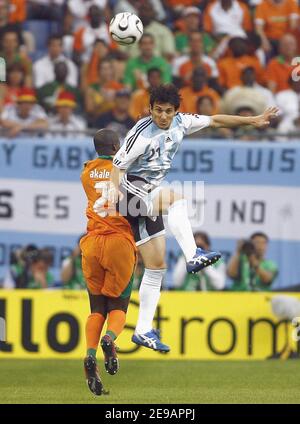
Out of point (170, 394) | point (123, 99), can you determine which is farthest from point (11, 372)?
point (123, 99)

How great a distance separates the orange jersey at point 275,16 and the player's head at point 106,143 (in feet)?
31.6

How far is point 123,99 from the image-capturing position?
1759 centimetres

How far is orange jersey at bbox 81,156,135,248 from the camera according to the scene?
36.1ft

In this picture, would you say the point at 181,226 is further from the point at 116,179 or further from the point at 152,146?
the point at 116,179

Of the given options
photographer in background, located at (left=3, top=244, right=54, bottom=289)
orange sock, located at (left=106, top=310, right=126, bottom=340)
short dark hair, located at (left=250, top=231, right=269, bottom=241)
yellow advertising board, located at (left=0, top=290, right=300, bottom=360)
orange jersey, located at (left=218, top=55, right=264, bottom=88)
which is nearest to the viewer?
orange sock, located at (left=106, top=310, right=126, bottom=340)

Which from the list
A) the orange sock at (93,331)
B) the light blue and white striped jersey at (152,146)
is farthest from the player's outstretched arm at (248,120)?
the orange sock at (93,331)

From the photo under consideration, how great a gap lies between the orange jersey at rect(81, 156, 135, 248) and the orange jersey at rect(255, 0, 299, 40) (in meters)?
9.73

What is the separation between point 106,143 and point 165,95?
71 centimetres

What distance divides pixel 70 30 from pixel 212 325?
6264mm

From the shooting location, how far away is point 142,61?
19.0 m

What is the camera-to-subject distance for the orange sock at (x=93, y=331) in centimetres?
1100

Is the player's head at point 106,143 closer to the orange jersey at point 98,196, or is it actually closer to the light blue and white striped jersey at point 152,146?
the orange jersey at point 98,196

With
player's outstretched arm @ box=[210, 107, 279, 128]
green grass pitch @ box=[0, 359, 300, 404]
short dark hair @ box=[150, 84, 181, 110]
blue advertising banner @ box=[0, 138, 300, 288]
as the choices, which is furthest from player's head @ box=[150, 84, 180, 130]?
blue advertising banner @ box=[0, 138, 300, 288]

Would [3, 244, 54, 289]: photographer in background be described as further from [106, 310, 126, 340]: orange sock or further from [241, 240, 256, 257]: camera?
[106, 310, 126, 340]: orange sock
